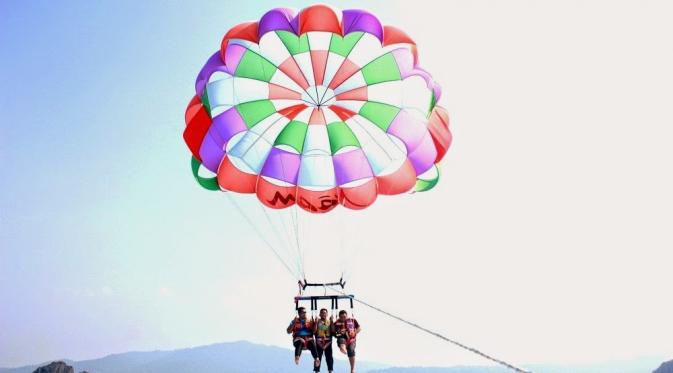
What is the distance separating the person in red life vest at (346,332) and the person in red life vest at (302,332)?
0.54m

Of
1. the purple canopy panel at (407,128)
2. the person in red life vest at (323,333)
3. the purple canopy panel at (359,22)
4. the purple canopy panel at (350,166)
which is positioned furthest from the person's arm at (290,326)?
the purple canopy panel at (359,22)

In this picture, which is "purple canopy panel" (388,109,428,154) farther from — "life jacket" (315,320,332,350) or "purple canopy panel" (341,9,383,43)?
"life jacket" (315,320,332,350)

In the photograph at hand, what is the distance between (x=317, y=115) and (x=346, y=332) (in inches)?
211

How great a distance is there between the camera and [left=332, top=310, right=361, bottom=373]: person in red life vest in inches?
446

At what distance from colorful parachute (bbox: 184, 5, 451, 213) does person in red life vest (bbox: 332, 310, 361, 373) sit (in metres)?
3.00

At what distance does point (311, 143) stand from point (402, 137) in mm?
2266

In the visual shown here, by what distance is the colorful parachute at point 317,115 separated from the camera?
12.1 metres

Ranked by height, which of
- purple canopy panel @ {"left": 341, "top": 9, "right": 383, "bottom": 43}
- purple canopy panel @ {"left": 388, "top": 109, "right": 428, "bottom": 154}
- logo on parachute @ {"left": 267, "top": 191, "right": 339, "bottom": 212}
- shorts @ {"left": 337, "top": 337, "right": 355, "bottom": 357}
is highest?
purple canopy panel @ {"left": 341, "top": 9, "right": 383, "bottom": 43}

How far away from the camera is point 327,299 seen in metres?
11.3

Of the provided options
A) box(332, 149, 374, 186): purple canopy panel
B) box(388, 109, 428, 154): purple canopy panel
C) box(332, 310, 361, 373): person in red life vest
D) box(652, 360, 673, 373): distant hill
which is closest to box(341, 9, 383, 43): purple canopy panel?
box(388, 109, 428, 154): purple canopy panel

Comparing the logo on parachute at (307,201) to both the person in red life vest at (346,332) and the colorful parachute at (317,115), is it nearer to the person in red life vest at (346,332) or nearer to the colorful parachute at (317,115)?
the colorful parachute at (317,115)

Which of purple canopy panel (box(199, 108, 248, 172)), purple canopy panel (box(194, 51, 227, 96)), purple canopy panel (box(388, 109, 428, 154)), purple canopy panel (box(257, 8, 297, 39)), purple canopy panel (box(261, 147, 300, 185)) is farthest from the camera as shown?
purple canopy panel (box(261, 147, 300, 185))

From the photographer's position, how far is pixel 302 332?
11414 mm

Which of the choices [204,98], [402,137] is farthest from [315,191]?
[204,98]
